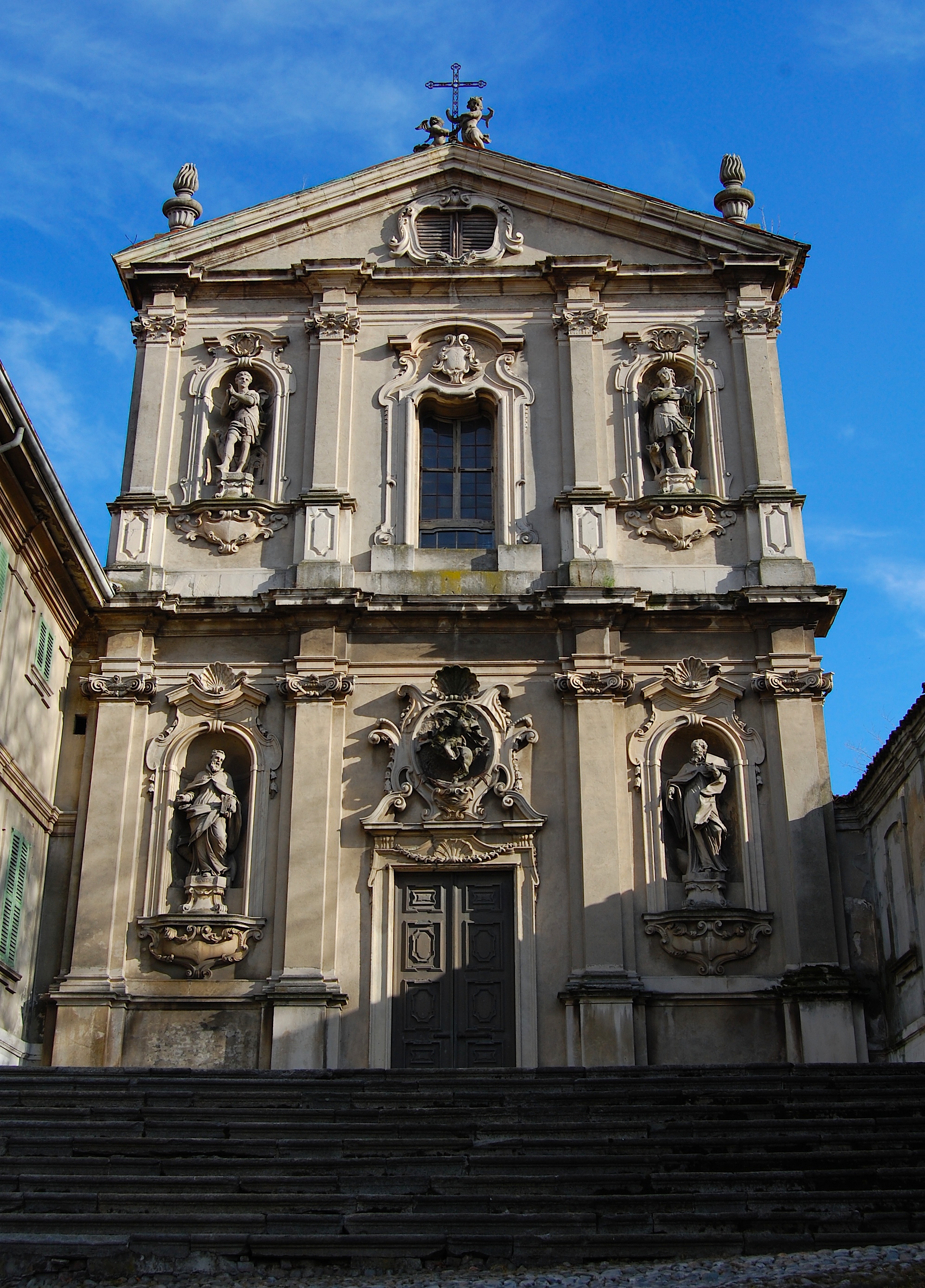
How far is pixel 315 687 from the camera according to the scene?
17.9 m

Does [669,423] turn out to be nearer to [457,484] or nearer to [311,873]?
[457,484]

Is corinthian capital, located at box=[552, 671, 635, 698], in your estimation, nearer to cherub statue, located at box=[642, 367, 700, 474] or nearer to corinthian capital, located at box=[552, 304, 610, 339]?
cherub statue, located at box=[642, 367, 700, 474]

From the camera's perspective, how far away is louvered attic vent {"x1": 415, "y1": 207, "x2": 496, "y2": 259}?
21.0 metres

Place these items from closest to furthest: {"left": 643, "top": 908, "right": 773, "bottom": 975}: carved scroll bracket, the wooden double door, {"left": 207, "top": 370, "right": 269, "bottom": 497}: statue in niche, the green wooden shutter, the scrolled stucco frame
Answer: the green wooden shutter < the wooden double door < {"left": 643, "top": 908, "right": 773, "bottom": 975}: carved scroll bracket < {"left": 207, "top": 370, "right": 269, "bottom": 497}: statue in niche < the scrolled stucco frame

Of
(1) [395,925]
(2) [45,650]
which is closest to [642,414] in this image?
(1) [395,925]

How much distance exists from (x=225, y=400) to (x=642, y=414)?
18.8 feet

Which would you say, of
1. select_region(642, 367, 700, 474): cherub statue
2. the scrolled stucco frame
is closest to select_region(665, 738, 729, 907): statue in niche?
select_region(642, 367, 700, 474): cherub statue

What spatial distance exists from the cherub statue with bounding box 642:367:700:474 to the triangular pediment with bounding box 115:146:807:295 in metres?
2.07

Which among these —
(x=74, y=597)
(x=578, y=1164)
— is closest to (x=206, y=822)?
(x=74, y=597)

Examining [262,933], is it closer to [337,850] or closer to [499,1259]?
[337,850]

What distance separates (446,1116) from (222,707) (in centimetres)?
787

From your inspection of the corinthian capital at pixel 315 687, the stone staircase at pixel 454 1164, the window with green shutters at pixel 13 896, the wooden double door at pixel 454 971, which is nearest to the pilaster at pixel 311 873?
the corinthian capital at pixel 315 687

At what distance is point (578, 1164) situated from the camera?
10391mm

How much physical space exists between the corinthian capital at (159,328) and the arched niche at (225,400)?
0.42 m
